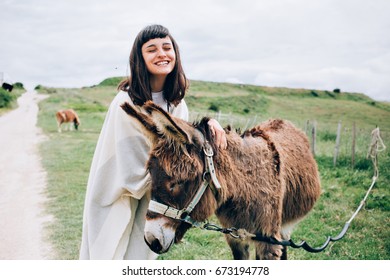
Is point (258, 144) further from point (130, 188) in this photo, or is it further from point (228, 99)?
point (228, 99)

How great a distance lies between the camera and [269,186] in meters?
2.08

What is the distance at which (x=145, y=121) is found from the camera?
165cm

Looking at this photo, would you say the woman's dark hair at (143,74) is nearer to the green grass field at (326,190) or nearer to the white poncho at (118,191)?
the white poncho at (118,191)

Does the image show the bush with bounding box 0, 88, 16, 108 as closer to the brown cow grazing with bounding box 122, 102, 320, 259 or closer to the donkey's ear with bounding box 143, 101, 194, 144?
the brown cow grazing with bounding box 122, 102, 320, 259

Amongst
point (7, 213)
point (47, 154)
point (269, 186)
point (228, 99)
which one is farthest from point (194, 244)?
point (228, 99)

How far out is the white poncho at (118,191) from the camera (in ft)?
6.50

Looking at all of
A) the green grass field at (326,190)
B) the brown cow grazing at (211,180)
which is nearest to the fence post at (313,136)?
the green grass field at (326,190)

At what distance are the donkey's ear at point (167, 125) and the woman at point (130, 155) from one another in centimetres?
27

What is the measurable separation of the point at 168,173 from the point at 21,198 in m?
4.31

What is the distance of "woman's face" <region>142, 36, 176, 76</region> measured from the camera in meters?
1.99

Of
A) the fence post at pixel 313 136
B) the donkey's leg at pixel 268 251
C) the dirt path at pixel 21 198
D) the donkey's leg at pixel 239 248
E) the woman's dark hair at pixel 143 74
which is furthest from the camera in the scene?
the fence post at pixel 313 136

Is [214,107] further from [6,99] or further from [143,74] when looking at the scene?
[143,74]

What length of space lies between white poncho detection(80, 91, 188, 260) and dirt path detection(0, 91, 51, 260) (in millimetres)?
1529
